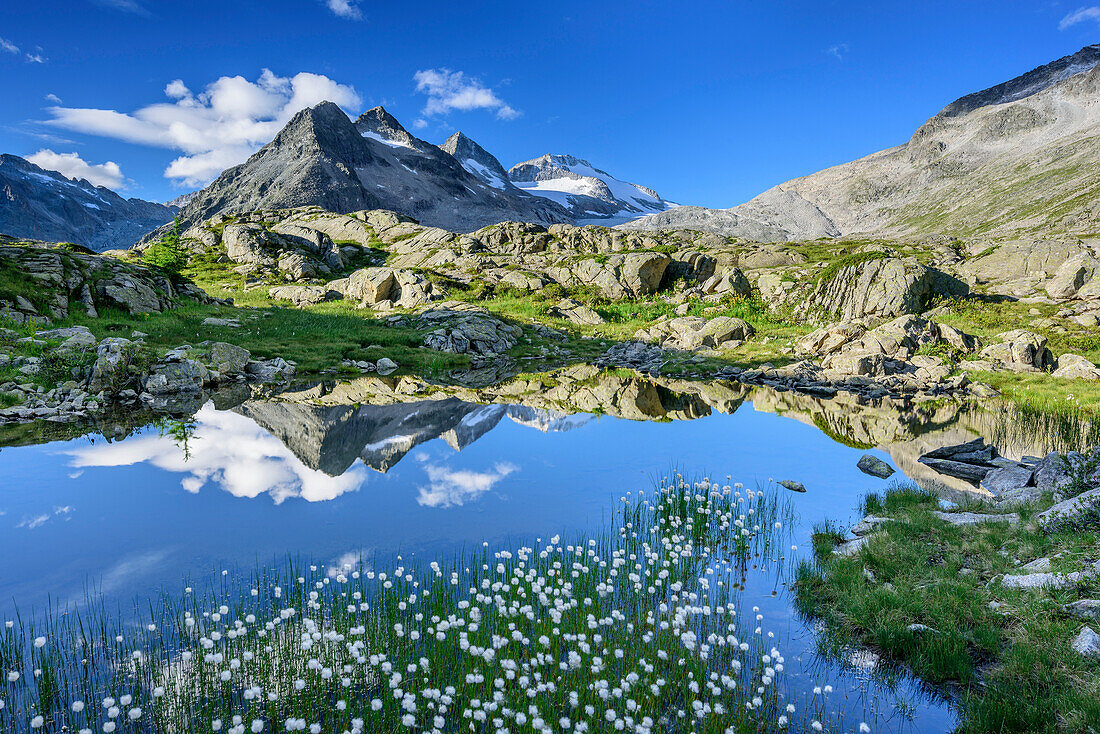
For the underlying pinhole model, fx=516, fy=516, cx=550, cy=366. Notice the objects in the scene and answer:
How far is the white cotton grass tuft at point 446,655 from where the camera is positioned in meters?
5.98

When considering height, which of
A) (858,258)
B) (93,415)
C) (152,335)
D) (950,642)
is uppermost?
(858,258)

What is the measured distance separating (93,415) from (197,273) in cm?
6925

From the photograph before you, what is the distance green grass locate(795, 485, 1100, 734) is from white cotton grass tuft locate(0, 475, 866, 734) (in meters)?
1.69

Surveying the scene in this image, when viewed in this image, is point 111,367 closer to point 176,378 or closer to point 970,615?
point 176,378

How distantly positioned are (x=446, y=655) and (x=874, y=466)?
15918mm

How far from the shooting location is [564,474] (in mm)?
16484

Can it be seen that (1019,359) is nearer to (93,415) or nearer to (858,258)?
(858,258)

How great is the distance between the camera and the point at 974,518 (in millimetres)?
11641

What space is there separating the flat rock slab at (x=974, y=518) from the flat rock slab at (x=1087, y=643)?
16.4 ft

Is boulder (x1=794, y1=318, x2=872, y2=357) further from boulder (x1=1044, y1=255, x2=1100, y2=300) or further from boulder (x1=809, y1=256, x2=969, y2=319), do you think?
boulder (x1=1044, y1=255, x2=1100, y2=300)

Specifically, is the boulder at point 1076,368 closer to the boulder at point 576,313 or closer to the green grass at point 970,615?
the green grass at point 970,615

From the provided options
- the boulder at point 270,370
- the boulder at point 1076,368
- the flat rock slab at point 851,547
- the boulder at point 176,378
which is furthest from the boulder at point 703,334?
the flat rock slab at point 851,547

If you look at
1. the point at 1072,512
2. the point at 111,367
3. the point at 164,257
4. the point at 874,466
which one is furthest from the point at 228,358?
the point at 164,257

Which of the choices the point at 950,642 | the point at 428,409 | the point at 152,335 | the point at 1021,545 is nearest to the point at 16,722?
the point at 950,642
